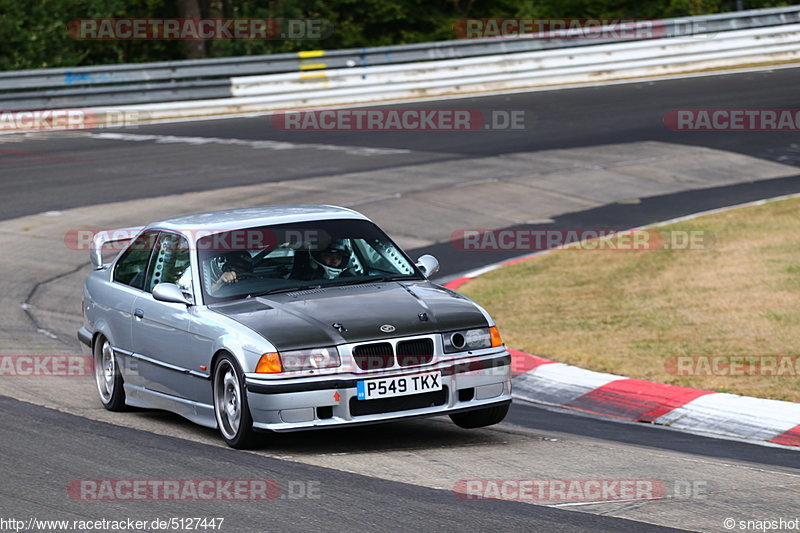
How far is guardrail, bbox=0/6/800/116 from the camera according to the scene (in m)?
26.4

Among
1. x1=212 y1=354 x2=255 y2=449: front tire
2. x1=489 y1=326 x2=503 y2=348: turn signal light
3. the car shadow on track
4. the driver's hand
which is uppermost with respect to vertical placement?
the driver's hand

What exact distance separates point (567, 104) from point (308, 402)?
19708 mm

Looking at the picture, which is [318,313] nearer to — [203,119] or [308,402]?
[308,402]

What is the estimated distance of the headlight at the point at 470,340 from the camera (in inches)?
288

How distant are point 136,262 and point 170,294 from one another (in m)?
1.16

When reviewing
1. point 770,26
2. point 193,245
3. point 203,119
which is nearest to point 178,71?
point 203,119

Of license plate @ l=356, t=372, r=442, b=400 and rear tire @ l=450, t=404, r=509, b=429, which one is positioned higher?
license plate @ l=356, t=372, r=442, b=400

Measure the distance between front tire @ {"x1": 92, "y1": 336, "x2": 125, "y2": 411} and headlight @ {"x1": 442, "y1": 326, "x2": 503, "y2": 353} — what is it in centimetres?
266

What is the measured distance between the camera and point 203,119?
26.3 metres

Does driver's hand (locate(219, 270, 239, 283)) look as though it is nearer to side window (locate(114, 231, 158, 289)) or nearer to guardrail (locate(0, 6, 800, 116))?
side window (locate(114, 231, 158, 289))

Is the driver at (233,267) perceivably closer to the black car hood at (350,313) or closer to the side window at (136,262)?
the black car hood at (350,313)

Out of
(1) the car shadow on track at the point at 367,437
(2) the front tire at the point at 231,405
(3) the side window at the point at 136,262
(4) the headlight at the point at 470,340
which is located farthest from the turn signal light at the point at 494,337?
(3) the side window at the point at 136,262

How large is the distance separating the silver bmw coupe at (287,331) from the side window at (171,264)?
0.01m

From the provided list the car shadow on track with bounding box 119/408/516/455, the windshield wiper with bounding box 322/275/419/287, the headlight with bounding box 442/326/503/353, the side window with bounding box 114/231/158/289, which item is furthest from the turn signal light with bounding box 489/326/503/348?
the side window with bounding box 114/231/158/289
